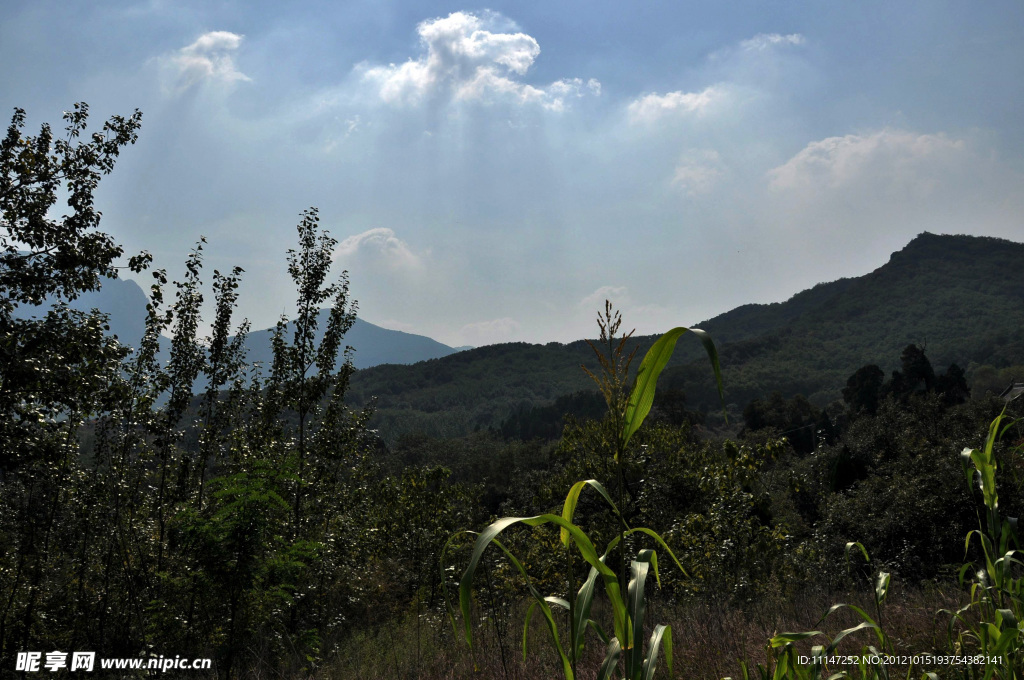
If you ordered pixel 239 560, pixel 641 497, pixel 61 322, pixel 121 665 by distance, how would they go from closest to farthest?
1. pixel 239 560
2. pixel 121 665
3. pixel 61 322
4. pixel 641 497

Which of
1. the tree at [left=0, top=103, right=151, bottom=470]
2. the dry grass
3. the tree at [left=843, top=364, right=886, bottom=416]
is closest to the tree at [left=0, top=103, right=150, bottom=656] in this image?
the tree at [left=0, top=103, right=151, bottom=470]

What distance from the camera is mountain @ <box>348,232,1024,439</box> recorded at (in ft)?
357

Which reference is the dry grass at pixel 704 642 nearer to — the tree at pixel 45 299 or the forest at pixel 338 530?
the forest at pixel 338 530

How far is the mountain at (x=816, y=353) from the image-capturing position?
357 ft

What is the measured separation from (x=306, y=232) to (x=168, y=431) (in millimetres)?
5185

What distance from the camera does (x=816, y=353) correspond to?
12588 cm

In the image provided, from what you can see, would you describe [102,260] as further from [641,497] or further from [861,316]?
[861,316]

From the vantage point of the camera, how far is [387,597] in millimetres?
14156

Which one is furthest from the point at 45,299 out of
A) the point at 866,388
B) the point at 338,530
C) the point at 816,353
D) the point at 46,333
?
the point at 816,353

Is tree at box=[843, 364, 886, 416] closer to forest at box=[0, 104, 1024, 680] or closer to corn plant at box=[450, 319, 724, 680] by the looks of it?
forest at box=[0, 104, 1024, 680]

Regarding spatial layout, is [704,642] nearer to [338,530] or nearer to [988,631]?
[988,631]

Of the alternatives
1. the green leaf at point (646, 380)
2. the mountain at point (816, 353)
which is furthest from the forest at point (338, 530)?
the mountain at point (816, 353)

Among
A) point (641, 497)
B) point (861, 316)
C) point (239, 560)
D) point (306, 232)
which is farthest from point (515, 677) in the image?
point (861, 316)

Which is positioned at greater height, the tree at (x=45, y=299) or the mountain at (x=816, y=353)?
the mountain at (x=816, y=353)
